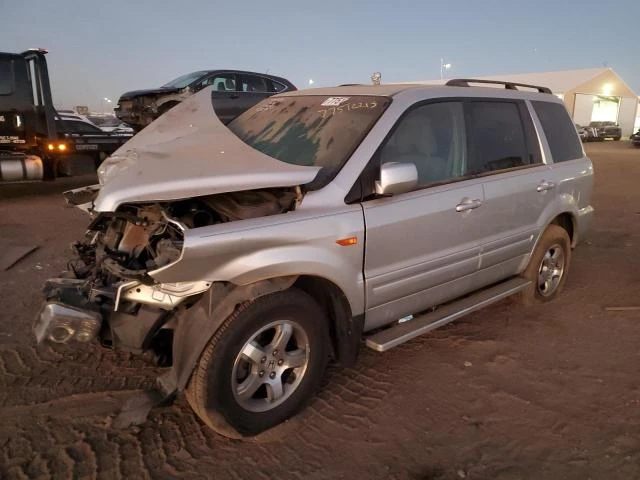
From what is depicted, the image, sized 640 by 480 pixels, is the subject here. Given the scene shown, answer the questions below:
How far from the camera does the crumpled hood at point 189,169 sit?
8.49 feet

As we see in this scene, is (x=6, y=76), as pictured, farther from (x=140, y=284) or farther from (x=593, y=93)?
(x=593, y=93)

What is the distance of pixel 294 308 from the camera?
2.82 metres

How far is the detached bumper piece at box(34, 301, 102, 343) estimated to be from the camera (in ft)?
8.39

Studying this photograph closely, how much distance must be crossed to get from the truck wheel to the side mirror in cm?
77

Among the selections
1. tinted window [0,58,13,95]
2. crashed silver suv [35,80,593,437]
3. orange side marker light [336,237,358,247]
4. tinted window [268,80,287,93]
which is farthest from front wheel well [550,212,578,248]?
tinted window [0,58,13,95]

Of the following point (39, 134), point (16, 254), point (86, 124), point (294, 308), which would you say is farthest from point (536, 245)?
point (86, 124)

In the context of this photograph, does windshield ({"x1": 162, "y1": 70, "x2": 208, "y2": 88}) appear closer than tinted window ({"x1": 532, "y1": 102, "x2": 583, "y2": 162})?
No

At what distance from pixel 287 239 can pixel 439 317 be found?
4.65 ft

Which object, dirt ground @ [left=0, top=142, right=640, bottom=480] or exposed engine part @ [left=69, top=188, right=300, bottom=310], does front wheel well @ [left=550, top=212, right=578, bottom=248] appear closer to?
dirt ground @ [left=0, top=142, right=640, bottom=480]

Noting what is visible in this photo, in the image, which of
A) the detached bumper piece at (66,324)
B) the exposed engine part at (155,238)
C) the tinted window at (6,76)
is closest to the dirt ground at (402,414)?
the detached bumper piece at (66,324)

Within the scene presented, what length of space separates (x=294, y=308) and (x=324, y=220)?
0.51m

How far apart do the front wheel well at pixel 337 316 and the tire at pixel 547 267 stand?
216 cm

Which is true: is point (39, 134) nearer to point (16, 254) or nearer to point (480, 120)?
point (16, 254)

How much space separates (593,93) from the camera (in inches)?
1590
